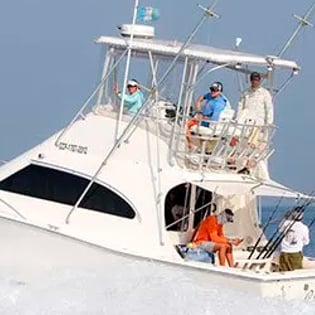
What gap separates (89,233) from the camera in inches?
587

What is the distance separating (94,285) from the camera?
47.0ft

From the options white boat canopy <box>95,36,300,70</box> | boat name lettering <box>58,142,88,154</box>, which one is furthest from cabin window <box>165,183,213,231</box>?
white boat canopy <box>95,36,300,70</box>

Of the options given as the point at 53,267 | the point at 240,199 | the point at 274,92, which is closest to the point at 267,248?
the point at 240,199

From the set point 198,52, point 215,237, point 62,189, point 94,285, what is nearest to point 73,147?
point 62,189

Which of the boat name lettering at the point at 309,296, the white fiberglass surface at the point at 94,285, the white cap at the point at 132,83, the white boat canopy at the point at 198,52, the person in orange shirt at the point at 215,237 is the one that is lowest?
the boat name lettering at the point at 309,296

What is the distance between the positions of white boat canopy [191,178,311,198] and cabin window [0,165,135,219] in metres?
0.97

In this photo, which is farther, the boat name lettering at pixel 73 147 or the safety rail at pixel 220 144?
the boat name lettering at pixel 73 147

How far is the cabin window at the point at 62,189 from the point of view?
15219 mm

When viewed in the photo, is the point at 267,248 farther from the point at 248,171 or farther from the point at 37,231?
the point at 37,231

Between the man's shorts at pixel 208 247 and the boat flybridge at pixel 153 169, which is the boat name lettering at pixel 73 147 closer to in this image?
the boat flybridge at pixel 153 169

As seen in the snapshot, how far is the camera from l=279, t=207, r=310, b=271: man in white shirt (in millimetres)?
15977

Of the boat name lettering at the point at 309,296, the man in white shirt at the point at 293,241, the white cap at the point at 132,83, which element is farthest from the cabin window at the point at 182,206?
the boat name lettering at the point at 309,296

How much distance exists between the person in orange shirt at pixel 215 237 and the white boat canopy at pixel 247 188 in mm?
330

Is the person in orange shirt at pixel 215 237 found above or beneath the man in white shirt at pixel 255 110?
beneath
